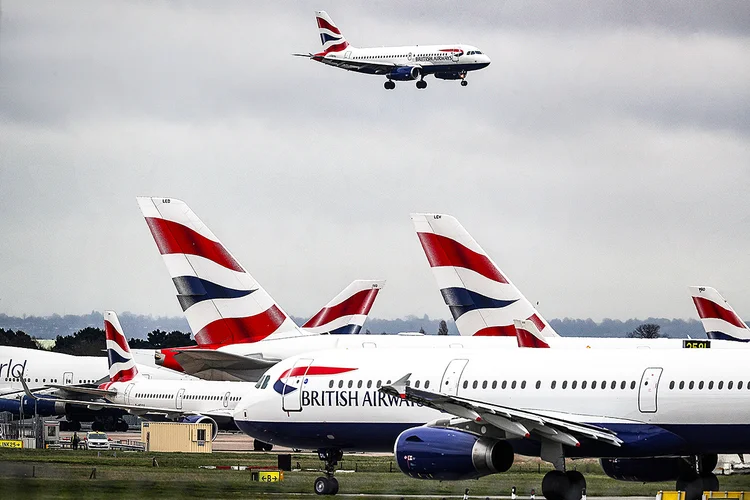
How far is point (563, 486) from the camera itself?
1072 inches

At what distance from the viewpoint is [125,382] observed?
250ft

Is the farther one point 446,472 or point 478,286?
point 478,286

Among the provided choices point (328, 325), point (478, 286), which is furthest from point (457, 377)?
point (328, 325)

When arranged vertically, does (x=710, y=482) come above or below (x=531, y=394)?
below

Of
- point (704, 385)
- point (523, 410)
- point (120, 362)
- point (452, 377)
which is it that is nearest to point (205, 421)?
point (120, 362)

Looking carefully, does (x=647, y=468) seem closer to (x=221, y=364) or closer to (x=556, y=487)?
(x=556, y=487)

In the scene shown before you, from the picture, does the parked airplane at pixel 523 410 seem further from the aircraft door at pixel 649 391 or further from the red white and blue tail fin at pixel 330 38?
the red white and blue tail fin at pixel 330 38

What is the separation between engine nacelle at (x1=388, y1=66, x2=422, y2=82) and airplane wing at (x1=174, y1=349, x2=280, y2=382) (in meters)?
18.3

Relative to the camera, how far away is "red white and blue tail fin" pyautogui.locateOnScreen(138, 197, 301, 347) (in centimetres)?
4066

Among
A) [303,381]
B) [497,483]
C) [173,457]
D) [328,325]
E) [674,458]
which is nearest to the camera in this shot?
[674,458]

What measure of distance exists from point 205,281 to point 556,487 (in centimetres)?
1692

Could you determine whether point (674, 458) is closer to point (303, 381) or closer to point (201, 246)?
point (303, 381)

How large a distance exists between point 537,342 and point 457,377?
6956mm

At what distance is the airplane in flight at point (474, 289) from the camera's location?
45.3m
